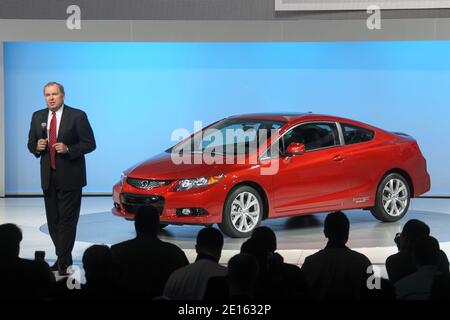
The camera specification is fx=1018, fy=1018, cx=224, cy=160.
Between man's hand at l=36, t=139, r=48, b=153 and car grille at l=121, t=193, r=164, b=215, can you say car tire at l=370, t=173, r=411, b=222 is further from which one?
man's hand at l=36, t=139, r=48, b=153

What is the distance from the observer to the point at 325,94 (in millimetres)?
16875

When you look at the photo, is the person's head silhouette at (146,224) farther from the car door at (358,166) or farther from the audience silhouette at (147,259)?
the car door at (358,166)

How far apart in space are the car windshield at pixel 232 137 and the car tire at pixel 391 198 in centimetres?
171

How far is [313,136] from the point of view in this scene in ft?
42.7

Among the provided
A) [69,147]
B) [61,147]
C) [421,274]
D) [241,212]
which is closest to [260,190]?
[241,212]

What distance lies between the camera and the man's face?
9.97m

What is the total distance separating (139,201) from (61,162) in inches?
91.1

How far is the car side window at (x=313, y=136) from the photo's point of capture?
12781 millimetres

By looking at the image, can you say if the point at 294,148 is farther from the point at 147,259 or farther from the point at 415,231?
the point at 147,259

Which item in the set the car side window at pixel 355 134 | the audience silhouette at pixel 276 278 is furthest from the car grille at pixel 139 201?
the audience silhouette at pixel 276 278
